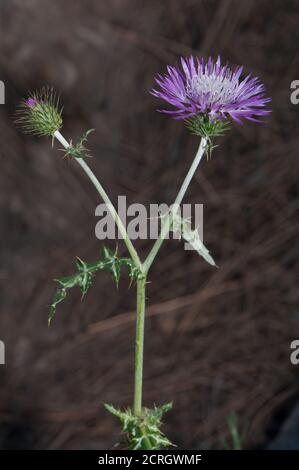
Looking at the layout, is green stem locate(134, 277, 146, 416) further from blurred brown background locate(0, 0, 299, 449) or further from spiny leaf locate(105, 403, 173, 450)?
blurred brown background locate(0, 0, 299, 449)

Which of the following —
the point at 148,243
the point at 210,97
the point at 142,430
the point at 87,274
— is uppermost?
the point at 148,243

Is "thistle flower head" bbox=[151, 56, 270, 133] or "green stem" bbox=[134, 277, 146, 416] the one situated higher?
"thistle flower head" bbox=[151, 56, 270, 133]

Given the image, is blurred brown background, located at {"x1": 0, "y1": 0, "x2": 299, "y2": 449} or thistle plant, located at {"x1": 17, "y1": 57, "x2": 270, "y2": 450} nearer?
thistle plant, located at {"x1": 17, "y1": 57, "x2": 270, "y2": 450}

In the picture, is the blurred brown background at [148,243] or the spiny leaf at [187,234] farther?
the blurred brown background at [148,243]

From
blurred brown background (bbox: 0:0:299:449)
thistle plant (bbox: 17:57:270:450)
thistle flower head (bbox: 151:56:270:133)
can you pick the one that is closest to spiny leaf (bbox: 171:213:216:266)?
thistle plant (bbox: 17:57:270:450)

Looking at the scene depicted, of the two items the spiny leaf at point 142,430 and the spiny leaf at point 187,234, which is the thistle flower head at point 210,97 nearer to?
the spiny leaf at point 187,234

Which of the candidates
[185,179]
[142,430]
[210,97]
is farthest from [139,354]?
[210,97]

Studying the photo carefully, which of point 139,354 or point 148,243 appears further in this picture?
point 148,243

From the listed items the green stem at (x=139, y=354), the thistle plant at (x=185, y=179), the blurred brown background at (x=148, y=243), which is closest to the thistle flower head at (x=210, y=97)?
the thistle plant at (x=185, y=179)

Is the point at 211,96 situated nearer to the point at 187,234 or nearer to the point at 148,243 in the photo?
the point at 187,234

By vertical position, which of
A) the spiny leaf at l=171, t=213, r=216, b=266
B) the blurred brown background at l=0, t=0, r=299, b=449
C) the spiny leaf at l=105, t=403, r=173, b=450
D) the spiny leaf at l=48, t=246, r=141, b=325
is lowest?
the spiny leaf at l=105, t=403, r=173, b=450
